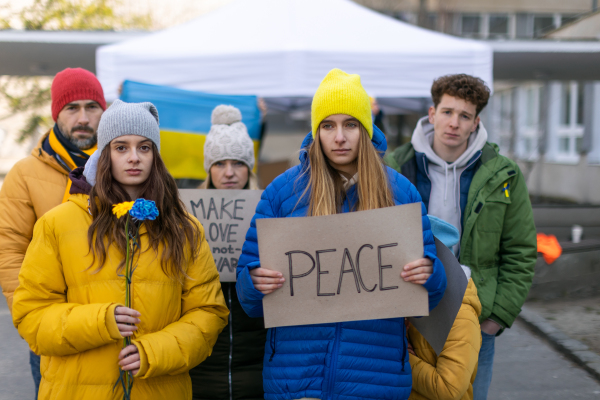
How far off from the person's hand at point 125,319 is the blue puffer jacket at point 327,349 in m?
0.37

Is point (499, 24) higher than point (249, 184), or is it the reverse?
point (499, 24)

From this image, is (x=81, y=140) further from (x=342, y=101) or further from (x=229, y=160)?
(x=342, y=101)

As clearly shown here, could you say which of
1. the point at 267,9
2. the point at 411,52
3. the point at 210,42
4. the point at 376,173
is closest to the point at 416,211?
the point at 376,173

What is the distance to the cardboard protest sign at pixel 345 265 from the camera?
6.12 ft

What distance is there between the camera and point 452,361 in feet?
7.29

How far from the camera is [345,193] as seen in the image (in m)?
2.03

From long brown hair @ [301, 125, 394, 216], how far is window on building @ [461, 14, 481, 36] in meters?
21.2

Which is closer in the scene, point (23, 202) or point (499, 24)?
point (23, 202)

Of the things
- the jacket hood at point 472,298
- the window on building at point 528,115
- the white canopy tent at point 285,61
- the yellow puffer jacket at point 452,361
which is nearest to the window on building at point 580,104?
the window on building at point 528,115

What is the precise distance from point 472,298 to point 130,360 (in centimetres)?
139

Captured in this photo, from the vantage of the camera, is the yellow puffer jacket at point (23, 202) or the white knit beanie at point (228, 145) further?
the white knit beanie at point (228, 145)

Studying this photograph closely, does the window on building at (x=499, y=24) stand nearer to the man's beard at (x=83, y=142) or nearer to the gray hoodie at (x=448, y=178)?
the gray hoodie at (x=448, y=178)

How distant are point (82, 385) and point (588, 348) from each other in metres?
4.40

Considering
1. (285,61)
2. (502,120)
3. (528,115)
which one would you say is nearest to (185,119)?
(285,61)
